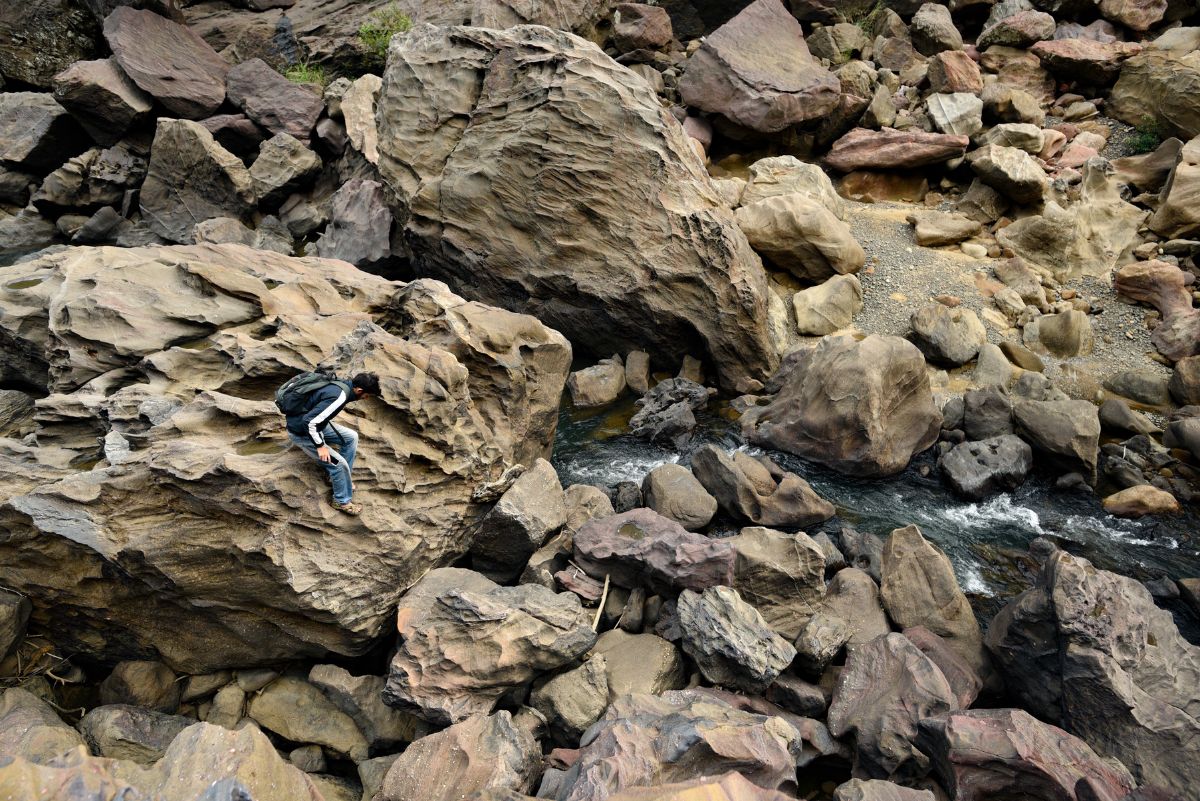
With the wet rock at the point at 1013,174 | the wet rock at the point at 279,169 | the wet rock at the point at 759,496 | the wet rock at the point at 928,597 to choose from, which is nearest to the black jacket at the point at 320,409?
the wet rock at the point at 759,496

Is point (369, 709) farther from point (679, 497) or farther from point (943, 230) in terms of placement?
point (943, 230)

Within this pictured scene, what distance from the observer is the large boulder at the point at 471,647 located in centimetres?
733

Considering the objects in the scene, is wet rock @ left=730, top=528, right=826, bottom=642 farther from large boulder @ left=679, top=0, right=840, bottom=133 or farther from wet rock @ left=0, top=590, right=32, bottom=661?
large boulder @ left=679, top=0, right=840, bottom=133

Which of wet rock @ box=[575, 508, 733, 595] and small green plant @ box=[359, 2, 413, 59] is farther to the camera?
small green plant @ box=[359, 2, 413, 59]

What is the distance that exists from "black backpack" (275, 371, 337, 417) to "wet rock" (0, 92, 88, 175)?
21.4 metres

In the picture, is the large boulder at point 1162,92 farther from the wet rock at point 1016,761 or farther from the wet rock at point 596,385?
the wet rock at point 1016,761

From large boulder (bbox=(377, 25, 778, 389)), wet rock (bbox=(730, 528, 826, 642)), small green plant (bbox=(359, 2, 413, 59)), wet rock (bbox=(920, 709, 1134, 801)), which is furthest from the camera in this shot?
small green plant (bbox=(359, 2, 413, 59))

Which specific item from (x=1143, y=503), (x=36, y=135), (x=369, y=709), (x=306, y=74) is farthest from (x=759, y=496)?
(x=36, y=135)

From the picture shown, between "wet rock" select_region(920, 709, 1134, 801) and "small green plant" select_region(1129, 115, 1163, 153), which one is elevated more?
"small green plant" select_region(1129, 115, 1163, 153)

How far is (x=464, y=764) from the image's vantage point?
6590 mm

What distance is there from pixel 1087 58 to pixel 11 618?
27940mm

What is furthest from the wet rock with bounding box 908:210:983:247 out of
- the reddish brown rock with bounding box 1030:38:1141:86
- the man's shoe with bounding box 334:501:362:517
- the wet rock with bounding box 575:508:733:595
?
the man's shoe with bounding box 334:501:362:517

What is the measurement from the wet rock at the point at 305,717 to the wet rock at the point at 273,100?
18.9 m

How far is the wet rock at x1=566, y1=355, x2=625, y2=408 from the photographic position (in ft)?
47.3
